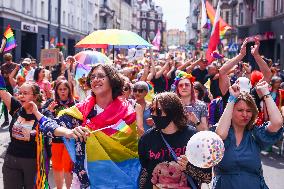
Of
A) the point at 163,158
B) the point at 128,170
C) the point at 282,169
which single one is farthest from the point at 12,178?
the point at 282,169

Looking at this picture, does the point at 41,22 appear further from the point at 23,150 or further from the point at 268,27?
the point at 23,150

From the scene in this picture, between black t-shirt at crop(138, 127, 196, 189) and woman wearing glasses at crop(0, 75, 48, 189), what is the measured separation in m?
1.72

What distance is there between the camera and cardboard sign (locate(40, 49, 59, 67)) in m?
14.0

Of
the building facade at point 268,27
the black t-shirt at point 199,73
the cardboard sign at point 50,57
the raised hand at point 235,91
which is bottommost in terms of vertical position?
the raised hand at point 235,91

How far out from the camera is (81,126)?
416cm

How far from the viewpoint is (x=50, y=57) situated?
1404cm

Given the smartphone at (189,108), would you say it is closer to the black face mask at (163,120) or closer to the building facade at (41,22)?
the black face mask at (163,120)

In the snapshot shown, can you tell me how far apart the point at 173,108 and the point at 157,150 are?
0.33 metres

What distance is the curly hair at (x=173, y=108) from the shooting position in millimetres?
4086

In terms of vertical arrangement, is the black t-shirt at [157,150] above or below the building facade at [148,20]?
below

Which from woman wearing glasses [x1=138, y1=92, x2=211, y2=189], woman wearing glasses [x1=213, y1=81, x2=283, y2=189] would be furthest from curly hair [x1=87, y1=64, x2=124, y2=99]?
woman wearing glasses [x1=213, y1=81, x2=283, y2=189]

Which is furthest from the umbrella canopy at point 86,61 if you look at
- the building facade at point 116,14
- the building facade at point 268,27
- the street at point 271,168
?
the building facade at point 116,14

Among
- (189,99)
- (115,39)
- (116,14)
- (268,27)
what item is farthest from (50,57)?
(116,14)

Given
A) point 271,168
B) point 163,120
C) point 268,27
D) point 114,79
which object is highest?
point 268,27
